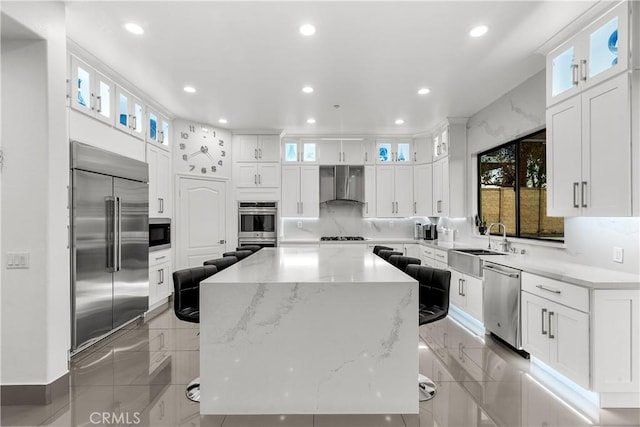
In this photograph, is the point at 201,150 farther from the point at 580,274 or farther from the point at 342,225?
the point at 580,274

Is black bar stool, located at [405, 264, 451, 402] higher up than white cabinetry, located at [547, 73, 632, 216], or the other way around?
white cabinetry, located at [547, 73, 632, 216]

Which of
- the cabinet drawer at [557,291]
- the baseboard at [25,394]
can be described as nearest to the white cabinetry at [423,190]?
the cabinet drawer at [557,291]

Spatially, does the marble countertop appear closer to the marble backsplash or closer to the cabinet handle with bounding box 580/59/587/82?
the cabinet handle with bounding box 580/59/587/82

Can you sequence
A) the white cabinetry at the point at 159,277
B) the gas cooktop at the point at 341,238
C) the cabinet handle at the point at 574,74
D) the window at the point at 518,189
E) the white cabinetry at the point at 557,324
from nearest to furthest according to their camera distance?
the white cabinetry at the point at 557,324
the cabinet handle at the point at 574,74
the window at the point at 518,189
the white cabinetry at the point at 159,277
the gas cooktop at the point at 341,238

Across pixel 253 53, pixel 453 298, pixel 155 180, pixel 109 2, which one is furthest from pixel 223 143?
pixel 453 298

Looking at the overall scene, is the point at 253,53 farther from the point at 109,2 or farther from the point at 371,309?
the point at 371,309

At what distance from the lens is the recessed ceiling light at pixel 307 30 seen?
2859mm

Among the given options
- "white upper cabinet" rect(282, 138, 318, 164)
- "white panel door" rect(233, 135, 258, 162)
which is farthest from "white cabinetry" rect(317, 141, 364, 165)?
"white panel door" rect(233, 135, 258, 162)

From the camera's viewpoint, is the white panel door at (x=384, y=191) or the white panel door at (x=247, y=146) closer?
the white panel door at (x=247, y=146)

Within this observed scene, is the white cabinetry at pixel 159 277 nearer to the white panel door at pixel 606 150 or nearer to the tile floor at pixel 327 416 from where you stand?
the tile floor at pixel 327 416

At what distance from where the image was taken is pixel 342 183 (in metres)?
6.68

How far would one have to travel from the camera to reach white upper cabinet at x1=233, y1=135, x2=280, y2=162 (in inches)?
248

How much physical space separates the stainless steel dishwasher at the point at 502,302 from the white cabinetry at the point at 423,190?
103 inches

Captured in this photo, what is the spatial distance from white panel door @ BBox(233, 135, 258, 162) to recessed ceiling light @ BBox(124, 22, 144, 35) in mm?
3310
